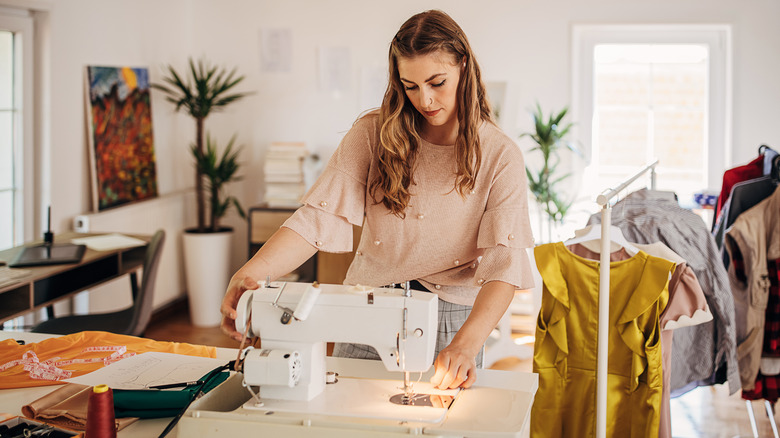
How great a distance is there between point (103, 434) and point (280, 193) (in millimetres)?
3852

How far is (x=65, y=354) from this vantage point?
1.85 metres

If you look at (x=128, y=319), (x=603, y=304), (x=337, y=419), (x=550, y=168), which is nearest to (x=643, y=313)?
(x=603, y=304)

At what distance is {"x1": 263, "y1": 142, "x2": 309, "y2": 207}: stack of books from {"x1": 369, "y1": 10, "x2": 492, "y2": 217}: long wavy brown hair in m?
3.36

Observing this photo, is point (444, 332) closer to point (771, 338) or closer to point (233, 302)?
point (233, 302)

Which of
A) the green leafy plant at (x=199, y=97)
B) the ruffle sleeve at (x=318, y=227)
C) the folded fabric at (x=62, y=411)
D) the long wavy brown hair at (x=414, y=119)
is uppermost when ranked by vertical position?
the green leafy plant at (x=199, y=97)

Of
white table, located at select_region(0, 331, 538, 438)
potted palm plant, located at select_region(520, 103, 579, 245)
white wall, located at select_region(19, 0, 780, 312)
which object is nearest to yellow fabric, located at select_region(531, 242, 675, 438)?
white table, located at select_region(0, 331, 538, 438)

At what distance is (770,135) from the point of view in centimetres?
486

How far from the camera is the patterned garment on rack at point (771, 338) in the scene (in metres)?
3.11

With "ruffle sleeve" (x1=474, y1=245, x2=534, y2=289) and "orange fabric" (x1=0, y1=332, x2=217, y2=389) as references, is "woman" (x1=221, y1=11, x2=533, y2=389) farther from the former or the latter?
"orange fabric" (x1=0, y1=332, x2=217, y2=389)

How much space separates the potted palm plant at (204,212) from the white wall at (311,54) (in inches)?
8.3

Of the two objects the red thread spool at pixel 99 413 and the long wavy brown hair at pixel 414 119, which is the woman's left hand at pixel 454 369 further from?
the red thread spool at pixel 99 413

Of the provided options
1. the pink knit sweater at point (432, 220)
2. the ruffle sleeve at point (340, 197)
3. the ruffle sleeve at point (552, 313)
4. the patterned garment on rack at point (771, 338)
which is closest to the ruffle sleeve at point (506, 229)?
the pink knit sweater at point (432, 220)

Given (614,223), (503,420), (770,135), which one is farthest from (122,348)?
(770,135)

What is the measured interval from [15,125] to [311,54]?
2126mm
